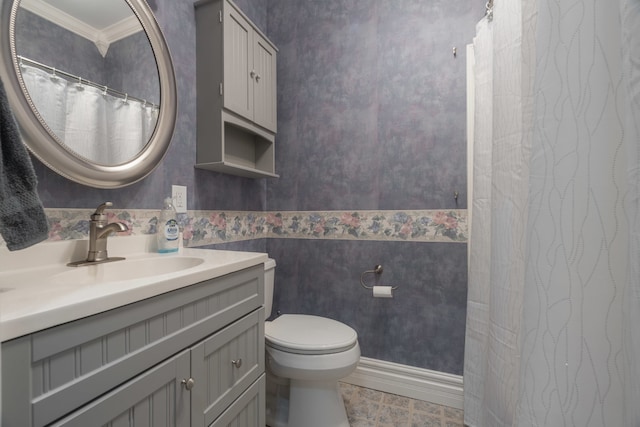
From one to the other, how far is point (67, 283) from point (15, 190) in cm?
24

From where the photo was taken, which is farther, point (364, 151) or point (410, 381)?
point (364, 151)

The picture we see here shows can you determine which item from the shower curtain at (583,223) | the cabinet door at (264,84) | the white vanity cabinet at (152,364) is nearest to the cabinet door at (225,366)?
the white vanity cabinet at (152,364)

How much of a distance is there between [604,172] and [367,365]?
1.60m

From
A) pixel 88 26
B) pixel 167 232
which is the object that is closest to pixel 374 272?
pixel 167 232

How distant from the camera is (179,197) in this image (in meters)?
1.33

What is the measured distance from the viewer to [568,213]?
581mm

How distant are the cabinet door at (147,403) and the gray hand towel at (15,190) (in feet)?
1.08

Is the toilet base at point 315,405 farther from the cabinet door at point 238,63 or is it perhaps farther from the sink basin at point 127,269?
the cabinet door at point 238,63

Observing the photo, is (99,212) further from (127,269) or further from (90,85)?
(90,85)

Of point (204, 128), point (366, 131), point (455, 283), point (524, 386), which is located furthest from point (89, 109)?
point (455, 283)

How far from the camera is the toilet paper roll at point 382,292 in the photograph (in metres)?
1.63

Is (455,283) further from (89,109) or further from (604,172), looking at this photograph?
(89,109)

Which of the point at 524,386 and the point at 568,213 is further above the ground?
the point at 568,213

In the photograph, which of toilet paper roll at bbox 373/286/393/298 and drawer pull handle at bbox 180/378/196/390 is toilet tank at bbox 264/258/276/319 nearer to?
toilet paper roll at bbox 373/286/393/298
